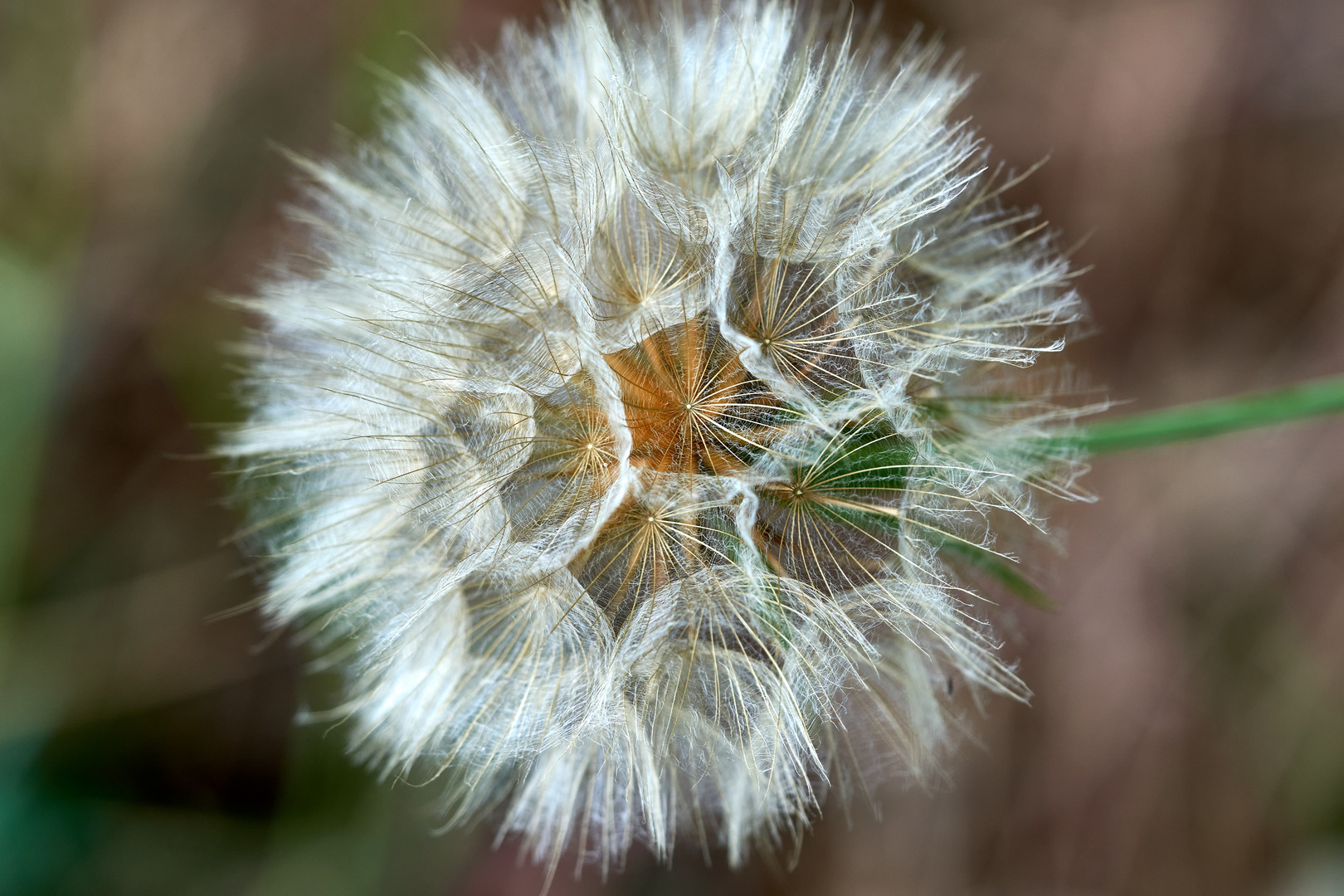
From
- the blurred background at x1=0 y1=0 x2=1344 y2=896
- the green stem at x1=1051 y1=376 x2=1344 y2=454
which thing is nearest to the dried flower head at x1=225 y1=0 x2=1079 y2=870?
the green stem at x1=1051 y1=376 x2=1344 y2=454

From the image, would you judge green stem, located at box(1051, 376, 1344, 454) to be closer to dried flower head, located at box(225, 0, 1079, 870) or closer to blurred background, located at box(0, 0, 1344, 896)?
dried flower head, located at box(225, 0, 1079, 870)

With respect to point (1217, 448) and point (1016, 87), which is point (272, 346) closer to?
point (1016, 87)

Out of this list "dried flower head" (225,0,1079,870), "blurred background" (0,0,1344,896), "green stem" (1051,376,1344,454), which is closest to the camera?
"dried flower head" (225,0,1079,870)

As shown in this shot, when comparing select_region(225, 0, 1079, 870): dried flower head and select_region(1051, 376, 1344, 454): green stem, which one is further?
select_region(1051, 376, 1344, 454): green stem

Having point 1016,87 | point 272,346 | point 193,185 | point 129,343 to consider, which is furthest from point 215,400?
point 1016,87

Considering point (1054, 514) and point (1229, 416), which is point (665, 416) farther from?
point (1054, 514)
